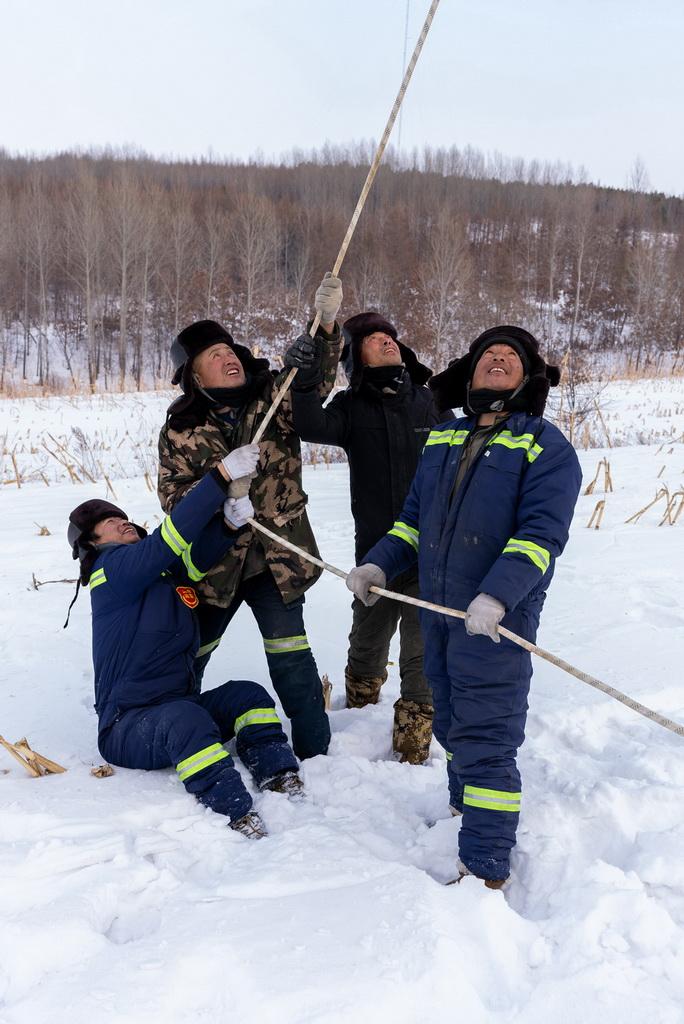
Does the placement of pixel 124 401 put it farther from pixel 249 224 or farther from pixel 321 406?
pixel 249 224

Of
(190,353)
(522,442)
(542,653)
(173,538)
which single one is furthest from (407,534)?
(190,353)

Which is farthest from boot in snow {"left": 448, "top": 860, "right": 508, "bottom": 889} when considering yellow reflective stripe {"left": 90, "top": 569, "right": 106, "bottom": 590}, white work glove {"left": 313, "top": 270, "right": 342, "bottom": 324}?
white work glove {"left": 313, "top": 270, "right": 342, "bottom": 324}

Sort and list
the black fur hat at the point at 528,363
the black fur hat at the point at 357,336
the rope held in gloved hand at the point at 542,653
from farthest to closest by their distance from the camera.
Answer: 1. the black fur hat at the point at 357,336
2. the black fur hat at the point at 528,363
3. the rope held in gloved hand at the point at 542,653

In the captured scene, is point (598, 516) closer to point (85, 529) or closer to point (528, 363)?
point (528, 363)

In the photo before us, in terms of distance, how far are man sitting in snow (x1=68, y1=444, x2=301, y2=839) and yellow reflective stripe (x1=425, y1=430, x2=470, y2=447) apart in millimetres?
710

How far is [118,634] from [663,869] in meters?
2.07

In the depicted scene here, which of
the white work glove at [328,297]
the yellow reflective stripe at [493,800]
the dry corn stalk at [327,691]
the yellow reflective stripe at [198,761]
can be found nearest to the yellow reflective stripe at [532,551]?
the yellow reflective stripe at [493,800]

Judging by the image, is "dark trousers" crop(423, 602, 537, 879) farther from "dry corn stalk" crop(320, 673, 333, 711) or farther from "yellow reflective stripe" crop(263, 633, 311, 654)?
"dry corn stalk" crop(320, 673, 333, 711)

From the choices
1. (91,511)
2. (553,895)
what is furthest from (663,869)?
(91,511)

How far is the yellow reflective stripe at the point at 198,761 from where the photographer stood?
106 inches

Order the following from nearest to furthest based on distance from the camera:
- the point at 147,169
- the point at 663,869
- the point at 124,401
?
the point at 663,869
the point at 124,401
the point at 147,169

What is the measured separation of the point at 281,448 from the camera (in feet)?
10.6

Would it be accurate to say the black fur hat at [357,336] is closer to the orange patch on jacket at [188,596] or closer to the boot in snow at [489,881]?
the orange patch on jacket at [188,596]

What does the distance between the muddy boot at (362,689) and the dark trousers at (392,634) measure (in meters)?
0.03
